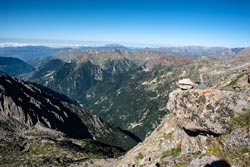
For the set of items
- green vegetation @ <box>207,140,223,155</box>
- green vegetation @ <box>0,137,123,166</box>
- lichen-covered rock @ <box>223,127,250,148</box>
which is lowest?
green vegetation @ <box>0,137,123,166</box>

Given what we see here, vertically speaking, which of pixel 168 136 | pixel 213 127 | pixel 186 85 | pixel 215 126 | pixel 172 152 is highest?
pixel 186 85

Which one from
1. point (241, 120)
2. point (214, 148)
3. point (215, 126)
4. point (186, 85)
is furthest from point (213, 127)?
point (186, 85)


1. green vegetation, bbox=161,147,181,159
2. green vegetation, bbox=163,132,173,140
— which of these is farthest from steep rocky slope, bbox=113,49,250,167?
green vegetation, bbox=163,132,173,140

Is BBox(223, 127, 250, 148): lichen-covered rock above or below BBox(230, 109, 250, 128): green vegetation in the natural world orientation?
below

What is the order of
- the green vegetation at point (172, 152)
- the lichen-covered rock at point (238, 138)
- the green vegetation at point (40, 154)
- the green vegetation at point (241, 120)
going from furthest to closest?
the green vegetation at point (40, 154) → the green vegetation at point (172, 152) → the green vegetation at point (241, 120) → the lichen-covered rock at point (238, 138)

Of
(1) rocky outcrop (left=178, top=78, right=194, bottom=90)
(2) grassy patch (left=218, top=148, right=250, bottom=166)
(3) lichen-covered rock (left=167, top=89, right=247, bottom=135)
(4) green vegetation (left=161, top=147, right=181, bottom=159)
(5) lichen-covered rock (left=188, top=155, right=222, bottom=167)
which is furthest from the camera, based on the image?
(4) green vegetation (left=161, top=147, right=181, bottom=159)

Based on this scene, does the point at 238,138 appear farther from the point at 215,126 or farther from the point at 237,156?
the point at 215,126

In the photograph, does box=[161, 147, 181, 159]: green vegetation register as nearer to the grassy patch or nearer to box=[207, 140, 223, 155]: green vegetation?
box=[207, 140, 223, 155]: green vegetation

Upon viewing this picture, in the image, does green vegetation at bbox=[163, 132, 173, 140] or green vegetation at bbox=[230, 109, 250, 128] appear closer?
green vegetation at bbox=[230, 109, 250, 128]

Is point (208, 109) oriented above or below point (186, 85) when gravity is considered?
below

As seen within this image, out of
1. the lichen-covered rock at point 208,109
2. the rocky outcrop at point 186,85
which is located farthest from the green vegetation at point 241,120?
the rocky outcrop at point 186,85

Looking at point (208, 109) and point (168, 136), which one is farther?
point (168, 136)

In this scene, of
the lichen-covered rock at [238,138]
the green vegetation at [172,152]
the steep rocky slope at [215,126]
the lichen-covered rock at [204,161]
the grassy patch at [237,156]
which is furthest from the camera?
the green vegetation at [172,152]

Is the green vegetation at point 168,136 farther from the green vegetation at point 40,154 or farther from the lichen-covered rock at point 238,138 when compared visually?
the green vegetation at point 40,154
